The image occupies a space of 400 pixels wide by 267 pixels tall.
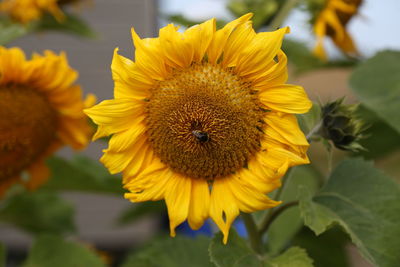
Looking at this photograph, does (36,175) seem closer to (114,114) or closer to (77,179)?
(77,179)

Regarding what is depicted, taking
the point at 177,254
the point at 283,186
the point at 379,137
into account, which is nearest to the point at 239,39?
the point at 283,186

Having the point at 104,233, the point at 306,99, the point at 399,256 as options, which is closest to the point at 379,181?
the point at 399,256

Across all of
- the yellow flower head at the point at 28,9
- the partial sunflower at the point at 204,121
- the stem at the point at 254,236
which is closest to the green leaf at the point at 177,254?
the stem at the point at 254,236

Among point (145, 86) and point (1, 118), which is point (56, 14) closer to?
point (1, 118)

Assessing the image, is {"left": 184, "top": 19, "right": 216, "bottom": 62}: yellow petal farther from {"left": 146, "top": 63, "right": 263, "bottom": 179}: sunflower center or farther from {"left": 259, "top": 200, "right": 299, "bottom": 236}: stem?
{"left": 259, "top": 200, "right": 299, "bottom": 236}: stem

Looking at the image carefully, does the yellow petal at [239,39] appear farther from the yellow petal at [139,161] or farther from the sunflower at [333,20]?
the sunflower at [333,20]

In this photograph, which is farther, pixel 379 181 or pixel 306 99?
pixel 379 181

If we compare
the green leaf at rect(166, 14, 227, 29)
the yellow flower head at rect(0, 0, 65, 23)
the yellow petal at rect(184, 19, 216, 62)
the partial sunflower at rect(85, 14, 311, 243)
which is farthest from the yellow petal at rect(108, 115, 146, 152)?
the yellow flower head at rect(0, 0, 65, 23)
